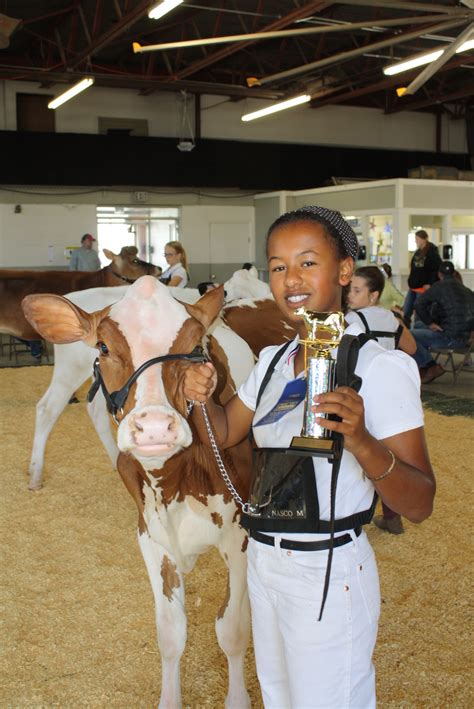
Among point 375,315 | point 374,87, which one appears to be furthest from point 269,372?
point 374,87

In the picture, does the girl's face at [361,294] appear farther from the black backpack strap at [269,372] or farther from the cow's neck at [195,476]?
the black backpack strap at [269,372]

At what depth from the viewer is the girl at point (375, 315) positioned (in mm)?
3587

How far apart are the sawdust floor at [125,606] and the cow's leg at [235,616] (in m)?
0.14

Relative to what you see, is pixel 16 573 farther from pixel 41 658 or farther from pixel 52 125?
pixel 52 125

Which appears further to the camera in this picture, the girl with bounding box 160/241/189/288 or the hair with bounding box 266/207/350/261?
the girl with bounding box 160/241/189/288

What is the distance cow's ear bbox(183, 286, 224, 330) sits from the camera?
81.7 inches

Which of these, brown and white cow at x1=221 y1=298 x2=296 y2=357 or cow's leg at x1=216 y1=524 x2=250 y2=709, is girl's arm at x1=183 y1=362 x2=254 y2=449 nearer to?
cow's leg at x1=216 y1=524 x2=250 y2=709

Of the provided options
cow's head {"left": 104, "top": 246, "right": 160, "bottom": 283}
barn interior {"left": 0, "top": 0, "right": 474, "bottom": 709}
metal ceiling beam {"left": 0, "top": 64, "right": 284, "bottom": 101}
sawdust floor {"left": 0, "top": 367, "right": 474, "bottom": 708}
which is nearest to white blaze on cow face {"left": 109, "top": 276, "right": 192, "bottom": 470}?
sawdust floor {"left": 0, "top": 367, "right": 474, "bottom": 708}

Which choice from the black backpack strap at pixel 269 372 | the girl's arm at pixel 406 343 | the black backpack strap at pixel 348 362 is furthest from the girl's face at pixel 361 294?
the black backpack strap at pixel 348 362

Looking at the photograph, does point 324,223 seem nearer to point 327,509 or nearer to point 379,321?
point 327,509

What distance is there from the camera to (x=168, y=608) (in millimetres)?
2250

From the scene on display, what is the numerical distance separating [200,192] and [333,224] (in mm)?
16105

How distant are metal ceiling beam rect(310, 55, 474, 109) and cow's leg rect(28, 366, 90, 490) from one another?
11375 mm

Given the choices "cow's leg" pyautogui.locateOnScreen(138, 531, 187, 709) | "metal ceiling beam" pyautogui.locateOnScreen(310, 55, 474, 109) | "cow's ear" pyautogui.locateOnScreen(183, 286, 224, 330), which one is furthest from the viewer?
"metal ceiling beam" pyautogui.locateOnScreen(310, 55, 474, 109)
